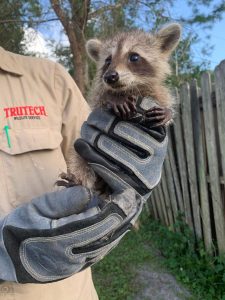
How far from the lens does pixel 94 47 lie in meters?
3.50

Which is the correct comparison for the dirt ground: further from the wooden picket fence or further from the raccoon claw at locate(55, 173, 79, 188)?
the raccoon claw at locate(55, 173, 79, 188)

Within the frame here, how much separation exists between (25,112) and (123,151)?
67cm

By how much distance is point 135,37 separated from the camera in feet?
10.5

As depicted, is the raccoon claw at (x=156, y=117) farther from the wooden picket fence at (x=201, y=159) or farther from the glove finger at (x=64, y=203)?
the wooden picket fence at (x=201, y=159)

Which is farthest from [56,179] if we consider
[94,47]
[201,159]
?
[201,159]

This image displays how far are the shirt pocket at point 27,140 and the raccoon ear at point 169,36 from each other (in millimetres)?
1360

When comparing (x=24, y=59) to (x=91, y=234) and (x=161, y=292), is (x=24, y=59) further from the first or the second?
(x=161, y=292)

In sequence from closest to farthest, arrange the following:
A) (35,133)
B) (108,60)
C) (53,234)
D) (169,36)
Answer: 1. (53,234)
2. (35,133)
3. (108,60)
4. (169,36)

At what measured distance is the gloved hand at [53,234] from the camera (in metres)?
1.95

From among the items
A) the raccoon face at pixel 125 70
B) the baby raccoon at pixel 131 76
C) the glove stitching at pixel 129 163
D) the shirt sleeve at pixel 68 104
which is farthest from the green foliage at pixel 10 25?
the glove stitching at pixel 129 163

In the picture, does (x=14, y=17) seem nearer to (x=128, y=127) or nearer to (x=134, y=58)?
(x=134, y=58)

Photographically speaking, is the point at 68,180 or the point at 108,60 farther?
the point at 108,60

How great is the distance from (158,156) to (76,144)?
1.51 feet

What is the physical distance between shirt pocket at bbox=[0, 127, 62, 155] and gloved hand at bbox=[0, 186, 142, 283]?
17.6 inches
